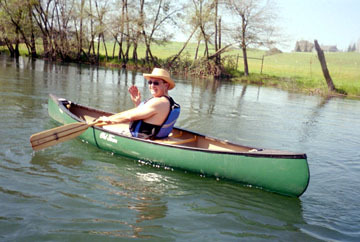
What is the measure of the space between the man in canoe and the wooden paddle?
0.46 metres

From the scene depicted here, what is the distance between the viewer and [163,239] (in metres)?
3.59

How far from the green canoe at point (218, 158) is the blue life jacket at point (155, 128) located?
150 mm

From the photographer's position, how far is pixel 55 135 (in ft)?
19.2

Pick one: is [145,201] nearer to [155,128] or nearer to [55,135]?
[155,128]

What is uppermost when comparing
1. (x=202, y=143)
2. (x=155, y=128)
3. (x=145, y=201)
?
(x=155, y=128)

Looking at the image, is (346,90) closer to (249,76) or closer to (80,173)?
(249,76)

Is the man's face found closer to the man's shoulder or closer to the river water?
the man's shoulder

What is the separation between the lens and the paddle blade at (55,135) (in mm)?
5633

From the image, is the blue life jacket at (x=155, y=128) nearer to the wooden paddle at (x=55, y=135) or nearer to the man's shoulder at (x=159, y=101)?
the man's shoulder at (x=159, y=101)

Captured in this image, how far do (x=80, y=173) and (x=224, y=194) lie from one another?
6.82 feet

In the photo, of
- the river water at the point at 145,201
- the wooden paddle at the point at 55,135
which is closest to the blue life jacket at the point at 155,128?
the river water at the point at 145,201

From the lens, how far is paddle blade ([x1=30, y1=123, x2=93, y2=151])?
222 inches

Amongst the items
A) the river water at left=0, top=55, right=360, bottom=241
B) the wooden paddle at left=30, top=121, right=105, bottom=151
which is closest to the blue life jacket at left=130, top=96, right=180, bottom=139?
the river water at left=0, top=55, right=360, bottom=241

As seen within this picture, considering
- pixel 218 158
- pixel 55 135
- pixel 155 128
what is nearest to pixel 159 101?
pixel 155 128
